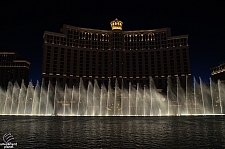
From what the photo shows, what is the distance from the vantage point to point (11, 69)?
136250 millimetres

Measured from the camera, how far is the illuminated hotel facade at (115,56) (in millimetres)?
103125

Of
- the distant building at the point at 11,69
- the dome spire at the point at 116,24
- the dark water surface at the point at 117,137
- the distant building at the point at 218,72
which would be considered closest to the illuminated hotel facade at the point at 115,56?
the dome spire at the point at 116,24

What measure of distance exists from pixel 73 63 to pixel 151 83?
43.9 meters

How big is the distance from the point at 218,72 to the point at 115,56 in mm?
Result: 61524

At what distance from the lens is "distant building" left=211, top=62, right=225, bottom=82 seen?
10869 cm

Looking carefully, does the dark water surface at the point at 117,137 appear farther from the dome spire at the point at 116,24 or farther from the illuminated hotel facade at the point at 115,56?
the dome spire at the point at 116,24

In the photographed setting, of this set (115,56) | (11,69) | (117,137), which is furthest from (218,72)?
(11,69)

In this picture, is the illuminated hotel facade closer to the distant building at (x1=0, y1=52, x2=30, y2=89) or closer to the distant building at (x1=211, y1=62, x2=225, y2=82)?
the distant building at (x1=211, y1=62, x2=225, y2=82)

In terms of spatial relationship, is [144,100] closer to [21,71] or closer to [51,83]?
[51,83]

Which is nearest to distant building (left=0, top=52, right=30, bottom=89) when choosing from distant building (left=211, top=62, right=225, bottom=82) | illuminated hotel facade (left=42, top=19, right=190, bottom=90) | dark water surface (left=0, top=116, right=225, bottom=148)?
illuminated hotel facade (left=42, top=19, right=190, bottom=90)

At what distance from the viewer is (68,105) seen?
8419cm

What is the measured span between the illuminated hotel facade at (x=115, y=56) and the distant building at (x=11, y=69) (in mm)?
47309

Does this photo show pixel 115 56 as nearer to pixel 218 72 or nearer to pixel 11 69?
pixel 218 72

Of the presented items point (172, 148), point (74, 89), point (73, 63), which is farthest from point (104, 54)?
point (172, 148)
